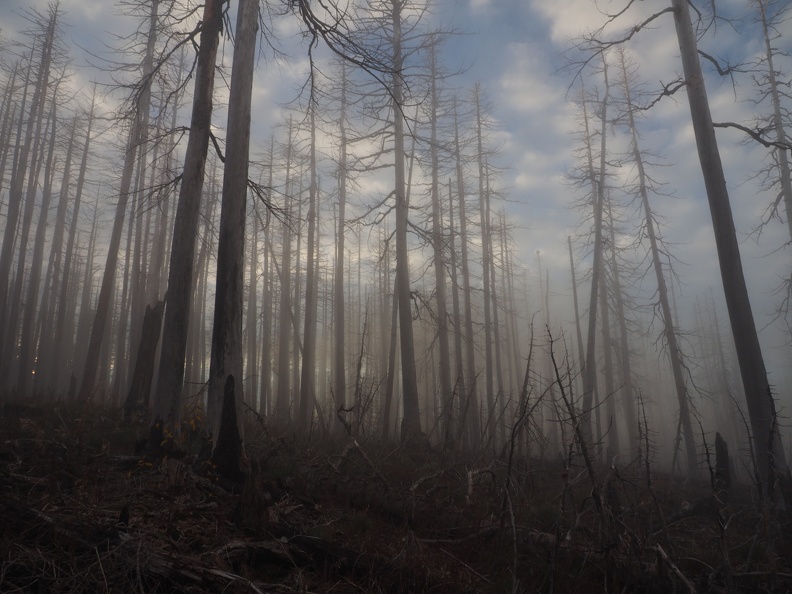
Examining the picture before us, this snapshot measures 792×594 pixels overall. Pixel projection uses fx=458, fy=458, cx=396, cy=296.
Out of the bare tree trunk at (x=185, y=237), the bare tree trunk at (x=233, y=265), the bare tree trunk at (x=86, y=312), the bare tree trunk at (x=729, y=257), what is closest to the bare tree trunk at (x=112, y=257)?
the bare tree trunk at (x=185, y=237)

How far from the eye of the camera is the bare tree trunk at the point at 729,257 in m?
7.01

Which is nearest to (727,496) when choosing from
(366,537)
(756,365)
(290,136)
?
Answer: (756,365)

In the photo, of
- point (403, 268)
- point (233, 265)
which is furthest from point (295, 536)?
point (403, 268)

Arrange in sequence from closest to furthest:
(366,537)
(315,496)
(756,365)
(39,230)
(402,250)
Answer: (366,537) < (315,496) < (756,365) < (402,250) < (39,230)

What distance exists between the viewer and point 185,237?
6.57m

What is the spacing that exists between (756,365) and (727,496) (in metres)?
3.20

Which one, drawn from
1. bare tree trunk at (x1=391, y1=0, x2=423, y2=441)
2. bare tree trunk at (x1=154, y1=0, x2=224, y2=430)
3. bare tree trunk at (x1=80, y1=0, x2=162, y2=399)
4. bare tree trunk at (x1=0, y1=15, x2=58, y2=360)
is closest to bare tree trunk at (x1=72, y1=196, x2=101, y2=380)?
bare tree trunk at (x1=0, y1=15, x2=58, y2=360)

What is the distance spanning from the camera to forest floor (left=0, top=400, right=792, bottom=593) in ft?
9.55

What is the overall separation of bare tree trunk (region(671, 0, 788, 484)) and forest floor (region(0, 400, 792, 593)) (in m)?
1.41

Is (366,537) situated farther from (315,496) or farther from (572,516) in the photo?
(572,516)

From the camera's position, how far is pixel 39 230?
19.9 m

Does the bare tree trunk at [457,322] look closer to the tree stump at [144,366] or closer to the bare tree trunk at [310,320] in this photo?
the bare tree trunk at [310,320]

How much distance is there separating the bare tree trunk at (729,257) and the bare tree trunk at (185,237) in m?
8.14

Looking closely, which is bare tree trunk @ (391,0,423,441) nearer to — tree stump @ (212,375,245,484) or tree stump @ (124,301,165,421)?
tree stump @ (124,301,165,421)
